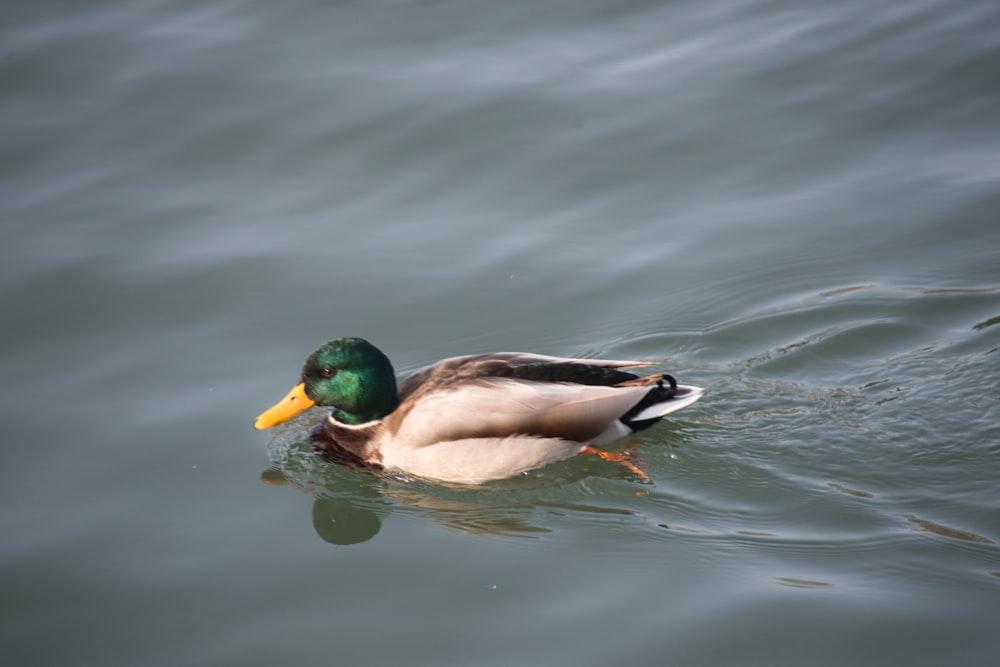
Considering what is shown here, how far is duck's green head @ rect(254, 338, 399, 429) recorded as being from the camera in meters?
6.82

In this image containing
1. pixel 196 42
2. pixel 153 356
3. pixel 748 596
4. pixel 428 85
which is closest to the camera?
pixel 748 596

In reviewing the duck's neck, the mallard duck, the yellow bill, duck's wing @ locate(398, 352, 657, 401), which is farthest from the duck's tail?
the yellow bill

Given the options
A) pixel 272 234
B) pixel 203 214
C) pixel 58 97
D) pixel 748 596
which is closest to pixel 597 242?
pixel 272 234

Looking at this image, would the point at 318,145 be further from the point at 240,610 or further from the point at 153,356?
the point at 240,610

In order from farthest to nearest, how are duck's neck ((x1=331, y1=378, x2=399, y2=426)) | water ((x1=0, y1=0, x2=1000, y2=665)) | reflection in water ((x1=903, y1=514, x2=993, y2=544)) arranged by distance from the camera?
duck's neck ((x1=331, y1=378, x2=399, y2=426)) → reflection in water ((x1=903, y1=514, x2=993, y2=544)) → water ((x1=0, y1=0, x2=1000, y2=665))

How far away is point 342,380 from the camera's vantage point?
6855 mm

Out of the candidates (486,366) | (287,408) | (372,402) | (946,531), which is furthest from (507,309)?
(946,531)

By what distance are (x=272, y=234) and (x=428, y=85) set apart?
2559 millimetres

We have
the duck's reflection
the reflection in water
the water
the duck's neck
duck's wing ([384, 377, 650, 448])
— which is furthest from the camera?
the duck's neck

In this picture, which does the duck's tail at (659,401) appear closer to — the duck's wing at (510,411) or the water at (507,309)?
the duck's wing at (510,411)

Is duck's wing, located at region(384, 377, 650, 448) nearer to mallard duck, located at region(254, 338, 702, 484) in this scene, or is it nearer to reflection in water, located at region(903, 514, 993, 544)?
mallard duck, located at region(254, 338, 702, 484)

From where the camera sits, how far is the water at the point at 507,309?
551cm

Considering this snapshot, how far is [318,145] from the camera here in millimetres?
10070

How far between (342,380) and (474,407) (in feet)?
2.80
